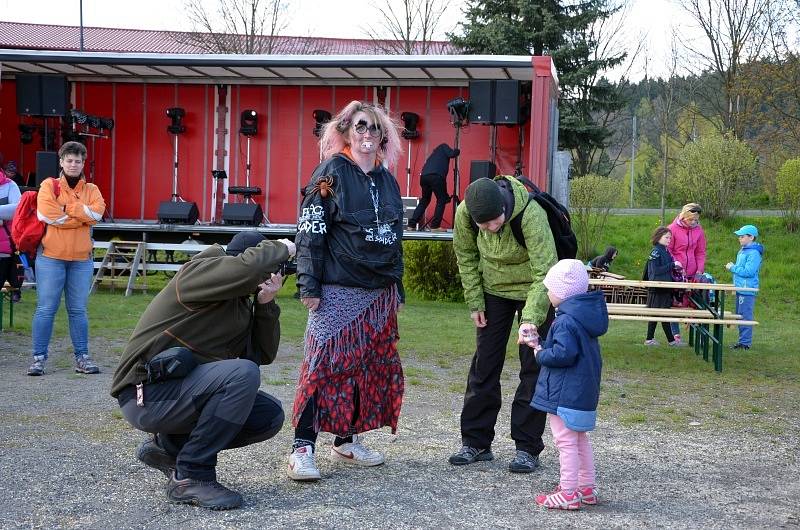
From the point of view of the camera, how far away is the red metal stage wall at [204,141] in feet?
50.4

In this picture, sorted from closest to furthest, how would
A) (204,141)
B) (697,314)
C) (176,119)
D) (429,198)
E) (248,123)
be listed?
1. (697,314)
2. (429,198)
3. (248,123)
4. (176,119)
5. (204,141)

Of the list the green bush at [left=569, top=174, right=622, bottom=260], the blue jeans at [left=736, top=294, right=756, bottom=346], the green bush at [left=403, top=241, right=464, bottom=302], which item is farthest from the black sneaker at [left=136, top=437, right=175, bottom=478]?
the green bush at [left=569, top=174, right=622, bottom=260]

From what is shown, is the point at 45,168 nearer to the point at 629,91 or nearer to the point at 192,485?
the point at 192,485

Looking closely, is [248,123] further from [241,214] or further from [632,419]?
[632,419]

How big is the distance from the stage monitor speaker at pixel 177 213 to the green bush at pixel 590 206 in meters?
9.47

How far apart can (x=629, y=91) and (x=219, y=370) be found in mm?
25185

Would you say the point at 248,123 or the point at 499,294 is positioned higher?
the point at 248,123

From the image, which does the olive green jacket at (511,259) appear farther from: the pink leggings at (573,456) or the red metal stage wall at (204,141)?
the red metal stage wall at (204,141)

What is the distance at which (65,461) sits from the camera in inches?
189

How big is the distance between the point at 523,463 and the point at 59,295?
411 centimetres

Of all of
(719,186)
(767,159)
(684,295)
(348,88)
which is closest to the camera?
(684,295)

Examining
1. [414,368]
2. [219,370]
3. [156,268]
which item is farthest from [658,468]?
[156,268]

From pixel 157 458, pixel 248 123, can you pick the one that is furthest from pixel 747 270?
pixel 157 458

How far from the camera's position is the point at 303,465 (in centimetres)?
454
